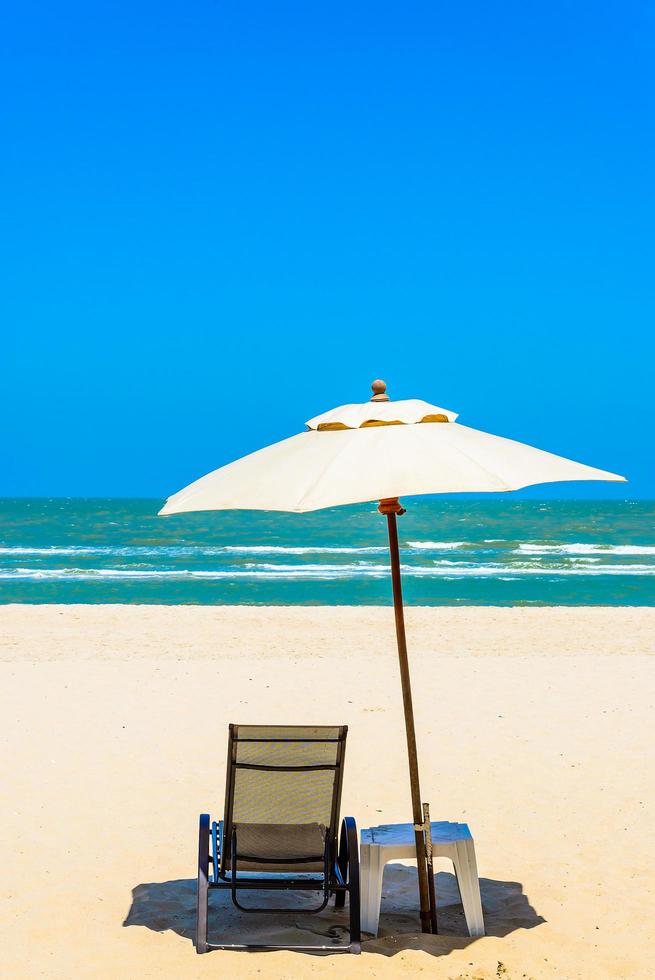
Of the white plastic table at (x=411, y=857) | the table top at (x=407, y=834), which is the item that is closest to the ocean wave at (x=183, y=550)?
the table top at (x=407, y=834)

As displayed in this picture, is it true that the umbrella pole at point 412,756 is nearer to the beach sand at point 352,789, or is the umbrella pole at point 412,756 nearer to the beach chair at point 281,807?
the beach sand at point 352,789

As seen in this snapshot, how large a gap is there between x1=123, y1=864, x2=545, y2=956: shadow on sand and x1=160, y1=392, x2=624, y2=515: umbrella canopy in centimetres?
160

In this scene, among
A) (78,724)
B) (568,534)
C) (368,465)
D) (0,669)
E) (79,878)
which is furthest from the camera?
(568,534)

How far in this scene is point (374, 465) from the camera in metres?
3.44

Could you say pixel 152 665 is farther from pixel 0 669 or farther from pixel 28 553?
pixel 28 553

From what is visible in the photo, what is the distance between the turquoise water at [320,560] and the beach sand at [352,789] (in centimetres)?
881

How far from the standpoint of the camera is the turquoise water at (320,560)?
69.4ft

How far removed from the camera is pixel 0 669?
10.1 metres

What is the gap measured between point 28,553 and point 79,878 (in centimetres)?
3177

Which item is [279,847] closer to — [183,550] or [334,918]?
[334,918]

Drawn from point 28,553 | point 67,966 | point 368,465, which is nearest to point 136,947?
point 67,966

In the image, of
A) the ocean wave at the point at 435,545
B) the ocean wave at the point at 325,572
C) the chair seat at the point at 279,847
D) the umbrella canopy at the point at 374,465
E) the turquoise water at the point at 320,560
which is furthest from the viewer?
the ocean wave at the point at 435,545

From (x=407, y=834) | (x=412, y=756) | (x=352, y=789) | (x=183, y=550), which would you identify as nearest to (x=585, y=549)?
(x=183, y=550)

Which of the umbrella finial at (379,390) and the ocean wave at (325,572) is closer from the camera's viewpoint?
the umbrella finial at (379,390)
